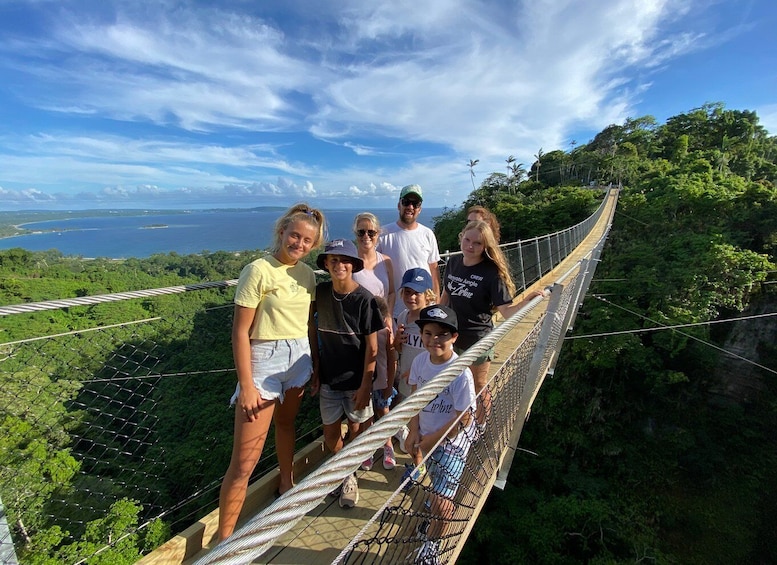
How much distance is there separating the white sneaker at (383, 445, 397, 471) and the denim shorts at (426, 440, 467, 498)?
471 mm

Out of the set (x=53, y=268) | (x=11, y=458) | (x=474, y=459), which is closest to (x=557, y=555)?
(x=474, y=459)

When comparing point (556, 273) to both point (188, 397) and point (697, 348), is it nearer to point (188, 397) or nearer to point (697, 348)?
point (697, 348)

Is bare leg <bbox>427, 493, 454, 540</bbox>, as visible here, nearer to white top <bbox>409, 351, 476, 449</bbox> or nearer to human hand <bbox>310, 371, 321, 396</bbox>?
white top <bbox>409, 351, 476, 449</bbox>

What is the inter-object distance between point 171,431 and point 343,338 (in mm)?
18499

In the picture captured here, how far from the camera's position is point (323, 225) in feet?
5.08

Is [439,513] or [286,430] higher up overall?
[286,430]

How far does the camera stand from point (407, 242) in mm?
2004

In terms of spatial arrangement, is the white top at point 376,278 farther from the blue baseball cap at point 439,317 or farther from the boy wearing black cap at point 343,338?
the blue baseball cap at point 439,317

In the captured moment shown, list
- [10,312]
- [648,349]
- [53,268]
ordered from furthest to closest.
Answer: [53,268] < [648,349] < [10,312]

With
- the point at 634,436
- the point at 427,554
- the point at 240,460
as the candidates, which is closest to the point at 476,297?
the point at 427,554

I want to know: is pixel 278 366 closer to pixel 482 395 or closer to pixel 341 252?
pixel 341 252

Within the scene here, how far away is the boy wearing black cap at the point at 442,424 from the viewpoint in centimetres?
133

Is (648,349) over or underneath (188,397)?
over

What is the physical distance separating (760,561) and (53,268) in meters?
40.3
